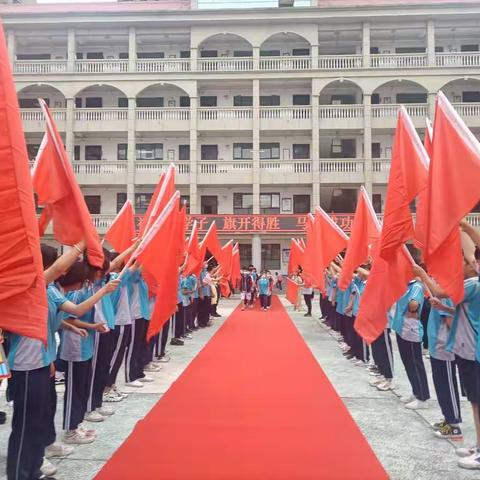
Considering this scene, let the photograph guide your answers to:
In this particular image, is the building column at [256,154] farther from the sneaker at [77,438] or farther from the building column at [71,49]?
the sneaker at [77,438]

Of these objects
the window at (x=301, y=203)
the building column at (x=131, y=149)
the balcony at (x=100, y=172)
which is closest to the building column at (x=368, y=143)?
the window at (x=301, y=203)

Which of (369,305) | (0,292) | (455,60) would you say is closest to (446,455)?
(369,305)

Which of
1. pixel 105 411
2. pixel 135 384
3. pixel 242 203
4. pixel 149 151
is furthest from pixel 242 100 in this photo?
pixel 105 411

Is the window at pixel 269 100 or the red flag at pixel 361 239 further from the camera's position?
the window at pixel 269 100

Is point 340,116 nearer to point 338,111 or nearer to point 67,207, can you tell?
point 338,111

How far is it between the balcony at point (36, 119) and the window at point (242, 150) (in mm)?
9061

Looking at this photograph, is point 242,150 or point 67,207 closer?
point 67,207

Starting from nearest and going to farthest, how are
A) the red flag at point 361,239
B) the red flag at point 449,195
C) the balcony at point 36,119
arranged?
the red flag at point 449,195 → the red flag at point 361,239 → the balcony at point 36,119

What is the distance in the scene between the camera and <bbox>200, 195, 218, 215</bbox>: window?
1057 inches

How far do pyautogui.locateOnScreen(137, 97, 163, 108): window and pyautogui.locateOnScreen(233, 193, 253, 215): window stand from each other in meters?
6.48

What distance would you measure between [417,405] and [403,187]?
2158 mm

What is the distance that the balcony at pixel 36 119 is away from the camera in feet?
84.9

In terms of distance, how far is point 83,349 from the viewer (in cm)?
390

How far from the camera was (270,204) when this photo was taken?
2683 cm
